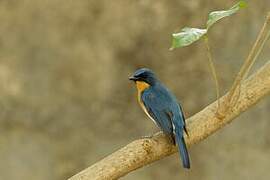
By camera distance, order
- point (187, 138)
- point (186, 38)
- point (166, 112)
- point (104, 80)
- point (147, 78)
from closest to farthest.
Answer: point (186, 38) < point (187, 138) < point (166, 112) < point (147, 78) < point (104, 80)

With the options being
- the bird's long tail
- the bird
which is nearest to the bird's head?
the bird

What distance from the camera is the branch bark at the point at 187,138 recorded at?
322 cm

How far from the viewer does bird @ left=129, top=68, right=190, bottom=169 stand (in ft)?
11.7

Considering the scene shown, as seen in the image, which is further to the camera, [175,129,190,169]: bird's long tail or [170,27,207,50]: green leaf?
[175,129,190,169]: bird's long tail

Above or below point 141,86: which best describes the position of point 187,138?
below

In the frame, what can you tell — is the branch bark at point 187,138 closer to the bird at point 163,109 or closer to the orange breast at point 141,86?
the bird at point 163,109

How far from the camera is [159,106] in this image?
398 cm

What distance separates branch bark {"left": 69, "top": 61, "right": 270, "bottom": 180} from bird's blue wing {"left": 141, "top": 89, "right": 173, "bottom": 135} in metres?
0.28

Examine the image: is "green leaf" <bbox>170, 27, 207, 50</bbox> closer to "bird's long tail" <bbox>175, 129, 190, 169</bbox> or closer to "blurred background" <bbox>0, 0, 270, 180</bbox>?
"bird's long tail" <bbox>175, 129, 190, 169</bbox>

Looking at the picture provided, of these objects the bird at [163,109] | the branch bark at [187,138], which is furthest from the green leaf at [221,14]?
the bird at [163,109]

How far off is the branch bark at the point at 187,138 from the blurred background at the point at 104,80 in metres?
2.71

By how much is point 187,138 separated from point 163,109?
453 millimetres

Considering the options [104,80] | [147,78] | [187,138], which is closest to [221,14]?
[187,138]

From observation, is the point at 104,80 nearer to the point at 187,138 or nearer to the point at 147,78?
the point at 147,78
